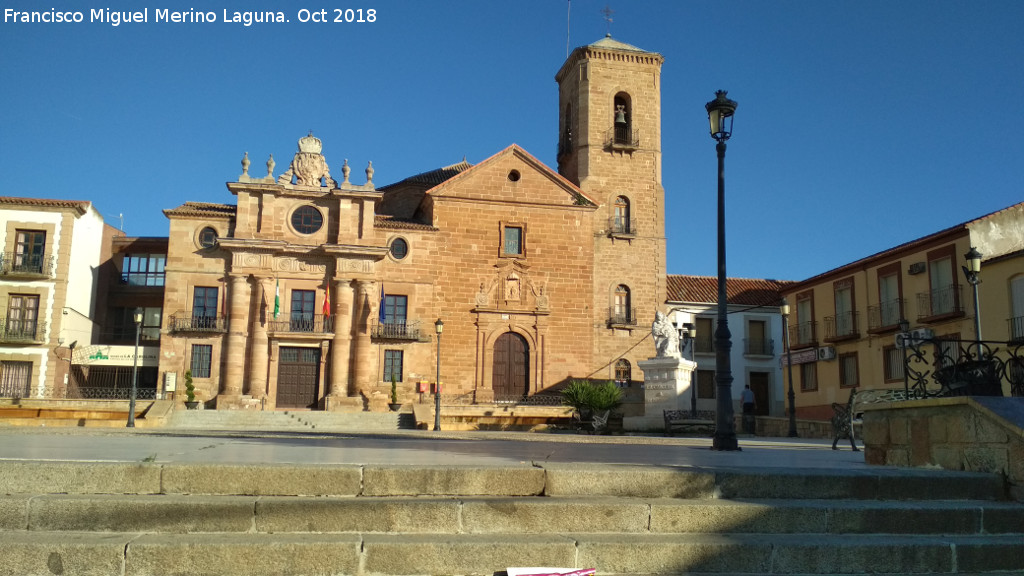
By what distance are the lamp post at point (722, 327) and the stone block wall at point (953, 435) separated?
285 cm

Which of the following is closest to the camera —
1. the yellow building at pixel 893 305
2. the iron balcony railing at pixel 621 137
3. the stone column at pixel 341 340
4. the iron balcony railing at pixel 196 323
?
the yellow building at pixel 893 305

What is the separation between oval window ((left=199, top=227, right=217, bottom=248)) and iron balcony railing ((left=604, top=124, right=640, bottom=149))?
17.0 m

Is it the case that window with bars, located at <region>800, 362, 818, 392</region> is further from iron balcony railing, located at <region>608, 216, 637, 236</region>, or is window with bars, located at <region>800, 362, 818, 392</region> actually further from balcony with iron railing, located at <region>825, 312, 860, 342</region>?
iron balcony railing, located at <region>608, 216, 637, 236</region>

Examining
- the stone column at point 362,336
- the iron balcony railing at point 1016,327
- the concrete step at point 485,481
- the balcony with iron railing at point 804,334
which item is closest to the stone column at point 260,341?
the stone column at point 362,336

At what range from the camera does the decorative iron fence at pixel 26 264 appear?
1260 inches

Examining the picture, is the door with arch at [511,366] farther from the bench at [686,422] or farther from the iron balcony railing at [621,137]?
the bench at [686,422]

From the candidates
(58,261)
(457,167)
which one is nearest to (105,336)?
(58,261)

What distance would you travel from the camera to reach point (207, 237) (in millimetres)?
32906

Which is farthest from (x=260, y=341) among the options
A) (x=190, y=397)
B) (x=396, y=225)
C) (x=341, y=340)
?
(x=396, y=225)

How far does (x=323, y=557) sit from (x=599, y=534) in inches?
66.4

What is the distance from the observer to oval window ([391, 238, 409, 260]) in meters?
34.1

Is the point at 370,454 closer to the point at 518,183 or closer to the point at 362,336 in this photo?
the point at 362,336

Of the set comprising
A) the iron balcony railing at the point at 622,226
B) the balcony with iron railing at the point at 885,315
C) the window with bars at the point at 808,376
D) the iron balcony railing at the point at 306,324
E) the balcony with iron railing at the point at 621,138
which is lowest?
the window with bars at the point at 808,376

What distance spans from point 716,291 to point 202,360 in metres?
24.1
